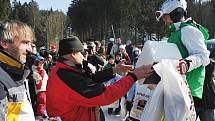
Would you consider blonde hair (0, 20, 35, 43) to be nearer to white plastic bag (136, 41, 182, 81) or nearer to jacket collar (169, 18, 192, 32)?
white plastic bag (136, 41, 182, 81)

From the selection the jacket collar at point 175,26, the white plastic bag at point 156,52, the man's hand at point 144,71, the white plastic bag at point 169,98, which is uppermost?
the jacket collar at point 175,26

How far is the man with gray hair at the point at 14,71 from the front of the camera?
2.45 meters

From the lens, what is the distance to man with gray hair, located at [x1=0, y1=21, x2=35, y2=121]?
96.3 inches

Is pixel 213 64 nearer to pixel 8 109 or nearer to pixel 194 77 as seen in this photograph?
pixel 194 77

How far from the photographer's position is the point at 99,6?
54750mm

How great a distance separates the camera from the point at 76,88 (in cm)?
311

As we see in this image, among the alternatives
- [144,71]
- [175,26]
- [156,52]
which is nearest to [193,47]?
[175,26]

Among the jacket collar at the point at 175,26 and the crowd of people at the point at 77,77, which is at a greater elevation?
the jacket collar at the point at 175,26

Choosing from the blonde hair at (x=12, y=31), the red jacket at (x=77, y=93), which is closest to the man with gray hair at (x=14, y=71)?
the blonde hair at (x=12, y=31)

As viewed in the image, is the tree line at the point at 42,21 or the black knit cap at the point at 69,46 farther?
the tree line at the point at 42,21

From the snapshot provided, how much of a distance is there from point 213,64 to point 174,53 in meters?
1.24

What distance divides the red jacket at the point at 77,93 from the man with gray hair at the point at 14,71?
0.47 m

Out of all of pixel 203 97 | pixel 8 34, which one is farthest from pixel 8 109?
pixel 203 97

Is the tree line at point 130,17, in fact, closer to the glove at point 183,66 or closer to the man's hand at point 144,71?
the glove at point 183,66
